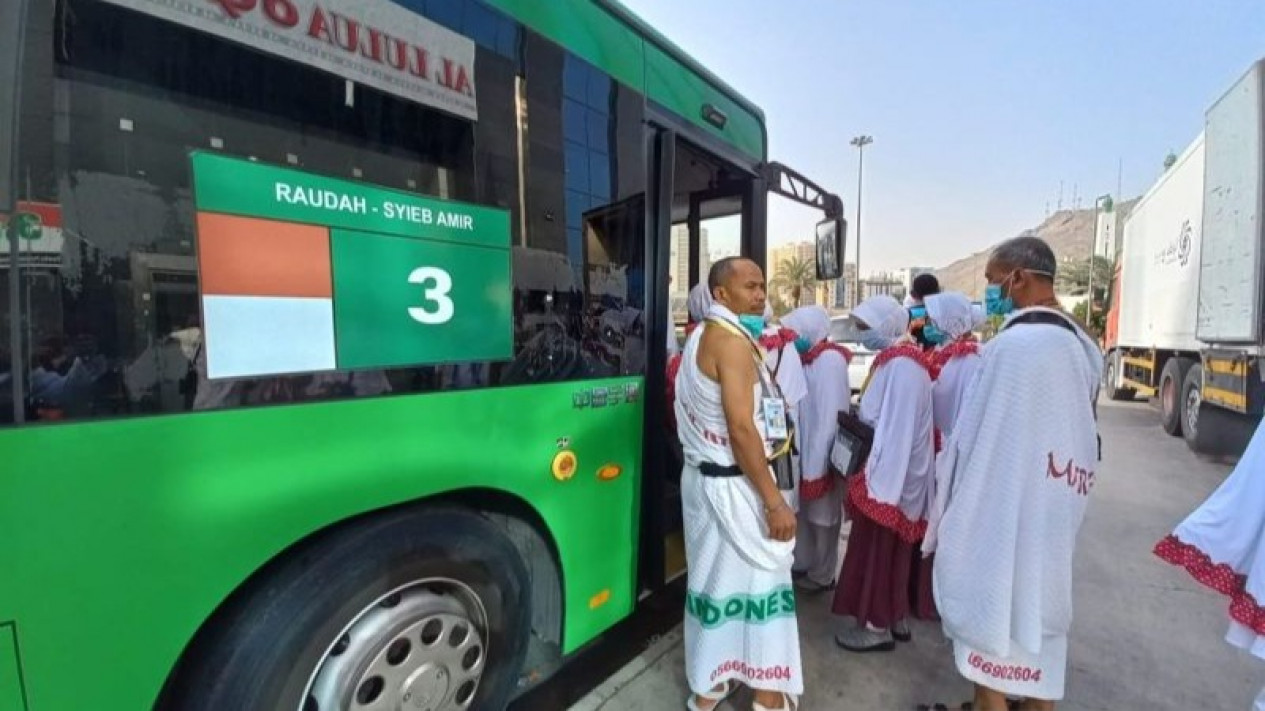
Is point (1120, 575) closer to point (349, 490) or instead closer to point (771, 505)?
point (771, 505)

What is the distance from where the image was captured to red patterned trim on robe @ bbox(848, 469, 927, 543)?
290 centimetres

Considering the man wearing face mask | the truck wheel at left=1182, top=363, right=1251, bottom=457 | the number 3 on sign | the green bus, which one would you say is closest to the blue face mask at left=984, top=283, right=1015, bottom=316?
the man wearing face mask

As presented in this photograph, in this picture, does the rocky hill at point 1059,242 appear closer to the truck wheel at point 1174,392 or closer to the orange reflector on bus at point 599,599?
the truck wheel at point 1174,392

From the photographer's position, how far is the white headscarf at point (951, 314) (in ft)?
10.2

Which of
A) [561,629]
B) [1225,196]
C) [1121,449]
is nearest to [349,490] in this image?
[561,629]

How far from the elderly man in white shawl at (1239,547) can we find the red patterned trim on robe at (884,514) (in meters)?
1.05

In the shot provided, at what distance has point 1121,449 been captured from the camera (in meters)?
8.06

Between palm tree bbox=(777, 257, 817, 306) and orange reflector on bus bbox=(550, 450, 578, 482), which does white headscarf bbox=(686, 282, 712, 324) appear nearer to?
orange reflector on bus bbox=(550, 450, 578, 482)

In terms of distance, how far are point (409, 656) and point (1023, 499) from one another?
2.02 m

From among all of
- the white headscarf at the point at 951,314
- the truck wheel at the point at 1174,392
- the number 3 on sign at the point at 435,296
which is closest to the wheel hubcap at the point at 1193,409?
the truck wheel at the point at 1174,392

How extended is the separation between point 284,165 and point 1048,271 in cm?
248

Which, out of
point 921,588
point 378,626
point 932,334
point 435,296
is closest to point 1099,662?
point 921,588

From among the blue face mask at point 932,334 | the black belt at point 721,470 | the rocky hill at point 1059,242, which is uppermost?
the rocky hill at point 1059,242

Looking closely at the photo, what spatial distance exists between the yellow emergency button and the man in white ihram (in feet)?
1.45
